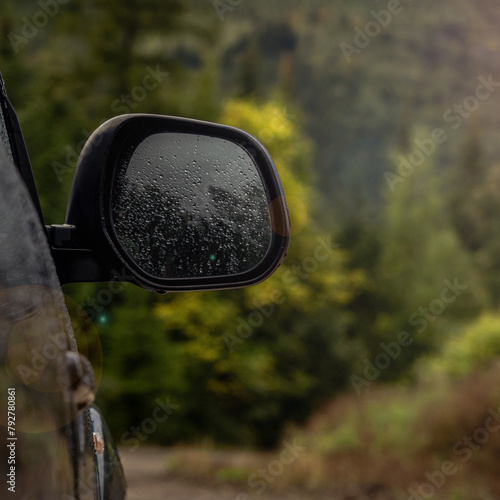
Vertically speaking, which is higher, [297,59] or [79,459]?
[79,459]

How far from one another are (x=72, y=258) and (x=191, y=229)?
0.28 m

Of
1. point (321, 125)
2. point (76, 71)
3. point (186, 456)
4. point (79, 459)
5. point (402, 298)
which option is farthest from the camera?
point (321, 125)

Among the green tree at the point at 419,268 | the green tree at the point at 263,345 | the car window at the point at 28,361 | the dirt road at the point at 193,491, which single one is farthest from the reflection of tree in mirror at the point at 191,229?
the green tree at the point at 419,268

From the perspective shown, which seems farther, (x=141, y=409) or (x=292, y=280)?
(x=292, y=280)

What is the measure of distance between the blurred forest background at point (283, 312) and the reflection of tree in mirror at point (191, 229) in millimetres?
1244

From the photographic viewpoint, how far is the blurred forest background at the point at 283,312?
10492 millimetres

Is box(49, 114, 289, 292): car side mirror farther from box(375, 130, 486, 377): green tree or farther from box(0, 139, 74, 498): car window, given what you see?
box(375, 130, 486, 377): green tree

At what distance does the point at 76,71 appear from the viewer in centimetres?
1905

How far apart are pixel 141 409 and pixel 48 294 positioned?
17.0 m

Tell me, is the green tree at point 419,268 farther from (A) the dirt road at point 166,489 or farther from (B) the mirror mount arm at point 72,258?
(B) the mirror mount arm at point 72,258

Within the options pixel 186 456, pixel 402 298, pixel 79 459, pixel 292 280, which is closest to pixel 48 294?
pixel 79 459

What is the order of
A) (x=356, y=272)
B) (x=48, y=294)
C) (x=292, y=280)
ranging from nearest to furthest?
(x=48, y=294) < (x=292, y=280) < (x=356, y=272)

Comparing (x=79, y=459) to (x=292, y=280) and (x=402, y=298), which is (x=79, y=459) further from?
(x=402, y=298)

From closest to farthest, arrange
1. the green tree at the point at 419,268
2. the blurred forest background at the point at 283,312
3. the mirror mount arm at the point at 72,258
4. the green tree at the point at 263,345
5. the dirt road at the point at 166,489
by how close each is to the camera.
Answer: the mirror mount arm at the point at 72,258, the dirt road at the point at 166,489, the blurred forest background at the point at 283,312, the green tree at the point at 263,345, the green tree at the point at 419,268
